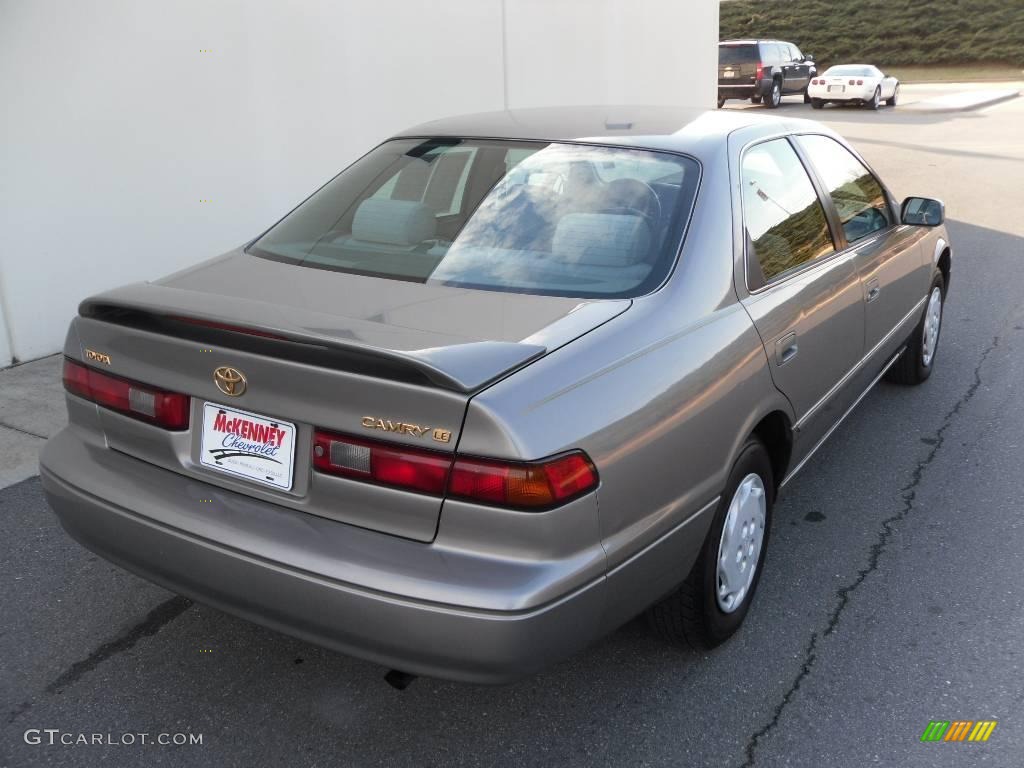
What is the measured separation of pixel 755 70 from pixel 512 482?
28517 mm

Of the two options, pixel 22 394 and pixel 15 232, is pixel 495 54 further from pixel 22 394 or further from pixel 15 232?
pixel 22 394

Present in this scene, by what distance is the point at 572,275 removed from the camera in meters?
2.87

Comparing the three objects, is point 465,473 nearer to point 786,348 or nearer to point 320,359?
point 320,359

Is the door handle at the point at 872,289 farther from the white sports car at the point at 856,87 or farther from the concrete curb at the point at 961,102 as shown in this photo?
the white sports car at the point at 856,87

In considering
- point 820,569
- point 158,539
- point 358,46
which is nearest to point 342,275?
point 158,539

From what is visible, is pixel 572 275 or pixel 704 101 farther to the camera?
pixel 704 101

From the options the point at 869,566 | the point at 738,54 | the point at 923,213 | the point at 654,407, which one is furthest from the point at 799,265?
the point at 738,54

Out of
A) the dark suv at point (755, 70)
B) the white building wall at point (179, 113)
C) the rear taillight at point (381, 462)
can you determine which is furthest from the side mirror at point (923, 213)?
the dark suv at point (755, 70)

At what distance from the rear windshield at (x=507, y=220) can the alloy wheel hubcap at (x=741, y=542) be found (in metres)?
0.75

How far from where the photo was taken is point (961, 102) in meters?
27.0

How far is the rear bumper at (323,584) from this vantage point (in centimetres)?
219

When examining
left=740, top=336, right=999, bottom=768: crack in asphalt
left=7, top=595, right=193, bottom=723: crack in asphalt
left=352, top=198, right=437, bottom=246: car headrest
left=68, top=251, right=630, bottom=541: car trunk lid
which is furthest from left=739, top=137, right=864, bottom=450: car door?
left=7, top=595, right=193, bottom=723: crack in asphalt

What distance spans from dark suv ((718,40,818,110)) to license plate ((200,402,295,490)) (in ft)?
91.3

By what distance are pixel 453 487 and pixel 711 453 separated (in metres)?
0.86
